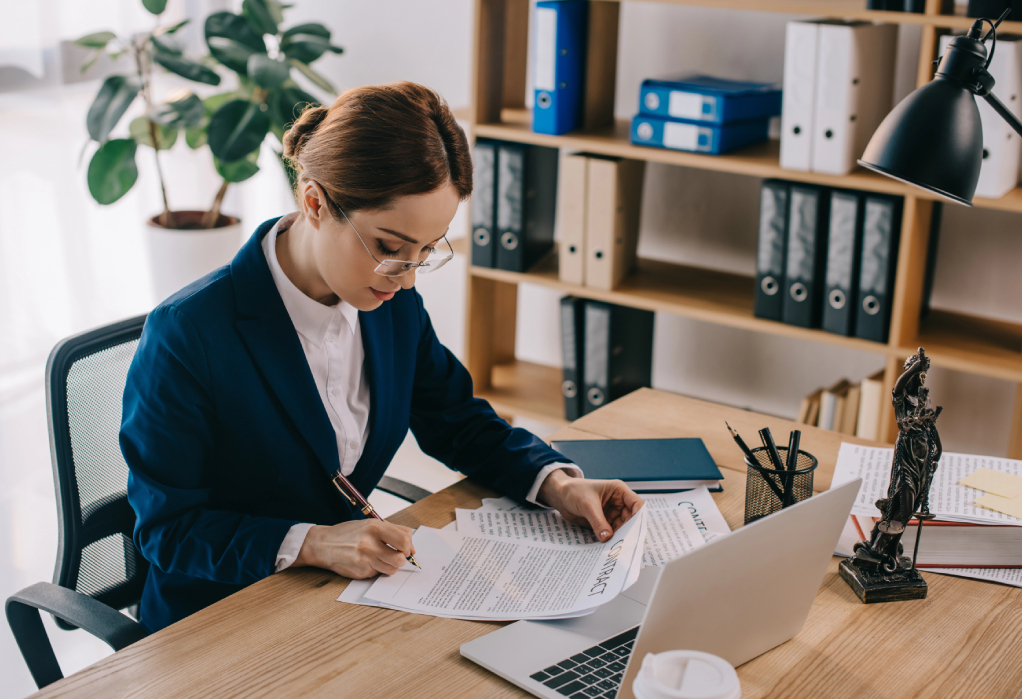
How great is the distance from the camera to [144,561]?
5.04ft

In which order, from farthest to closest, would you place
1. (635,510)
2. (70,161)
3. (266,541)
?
(70,161) < (635,510) < (266,541)

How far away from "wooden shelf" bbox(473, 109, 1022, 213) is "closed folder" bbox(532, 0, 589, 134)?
0.05 m

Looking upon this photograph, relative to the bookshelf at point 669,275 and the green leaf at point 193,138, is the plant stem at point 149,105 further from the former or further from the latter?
the bookshelf at point 669,275

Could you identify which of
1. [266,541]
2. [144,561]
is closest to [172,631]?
[266,541]

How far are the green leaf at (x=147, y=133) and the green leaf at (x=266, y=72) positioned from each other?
33cm

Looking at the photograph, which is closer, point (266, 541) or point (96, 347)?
point (266, 541)

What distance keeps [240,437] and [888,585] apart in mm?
836

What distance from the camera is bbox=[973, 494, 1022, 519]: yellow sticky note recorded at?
127cm

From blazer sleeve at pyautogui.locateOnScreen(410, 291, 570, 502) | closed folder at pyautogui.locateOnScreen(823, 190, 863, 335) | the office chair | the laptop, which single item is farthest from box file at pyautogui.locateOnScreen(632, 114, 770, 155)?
the laptop

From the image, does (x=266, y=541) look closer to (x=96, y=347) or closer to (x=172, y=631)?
(x=172, y=631)

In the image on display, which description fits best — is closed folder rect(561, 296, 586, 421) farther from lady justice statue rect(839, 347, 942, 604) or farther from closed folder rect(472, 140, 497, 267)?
lady justice statue rect(839, 347, 942, 604)

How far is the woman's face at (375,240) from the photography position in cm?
126

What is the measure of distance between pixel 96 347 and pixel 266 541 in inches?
19.0

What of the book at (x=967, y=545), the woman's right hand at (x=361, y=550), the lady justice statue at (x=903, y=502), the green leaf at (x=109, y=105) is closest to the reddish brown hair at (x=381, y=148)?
the woman's right hand at (x=361, y=550)
